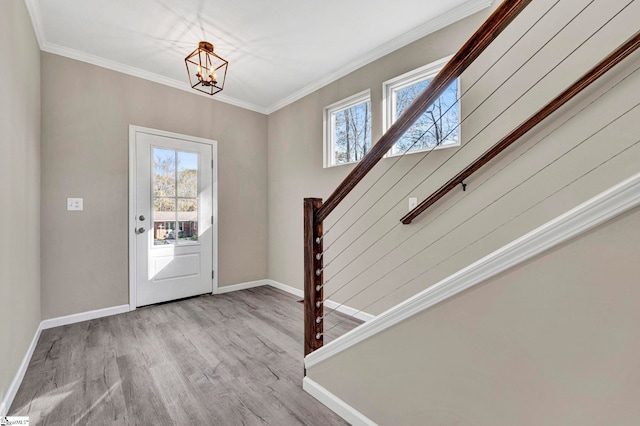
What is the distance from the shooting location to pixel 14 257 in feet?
5.81

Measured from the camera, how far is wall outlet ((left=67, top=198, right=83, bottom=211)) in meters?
2.78

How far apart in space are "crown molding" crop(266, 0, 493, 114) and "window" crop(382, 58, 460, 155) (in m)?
0.28

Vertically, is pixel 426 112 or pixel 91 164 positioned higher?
pixel 426 112

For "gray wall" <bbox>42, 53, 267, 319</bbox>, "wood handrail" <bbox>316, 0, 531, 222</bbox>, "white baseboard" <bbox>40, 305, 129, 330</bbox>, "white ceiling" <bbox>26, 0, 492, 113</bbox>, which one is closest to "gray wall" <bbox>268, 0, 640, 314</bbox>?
"white ceiling" <bbox>26, 0, 492, 113</bbox>

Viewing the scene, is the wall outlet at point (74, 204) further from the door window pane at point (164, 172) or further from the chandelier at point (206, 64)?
the chandelier at point (206, 64)

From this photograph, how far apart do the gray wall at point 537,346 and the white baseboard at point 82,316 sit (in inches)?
119

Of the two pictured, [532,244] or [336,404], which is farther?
[336,404]

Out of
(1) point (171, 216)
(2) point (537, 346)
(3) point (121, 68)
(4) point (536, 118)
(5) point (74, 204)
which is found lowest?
(2) point (537, 346)

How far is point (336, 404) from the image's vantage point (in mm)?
1543

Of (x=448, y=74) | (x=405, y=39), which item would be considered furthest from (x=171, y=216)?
(x=448, y=74)

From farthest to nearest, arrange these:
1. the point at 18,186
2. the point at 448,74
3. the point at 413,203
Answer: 1. the point at 413,203
2. the point at 18,186
3. the point at 448,74

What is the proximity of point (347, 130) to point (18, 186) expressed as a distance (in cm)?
276

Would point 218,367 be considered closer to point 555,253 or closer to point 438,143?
point 555,253

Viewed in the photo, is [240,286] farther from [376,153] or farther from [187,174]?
[376,153]
